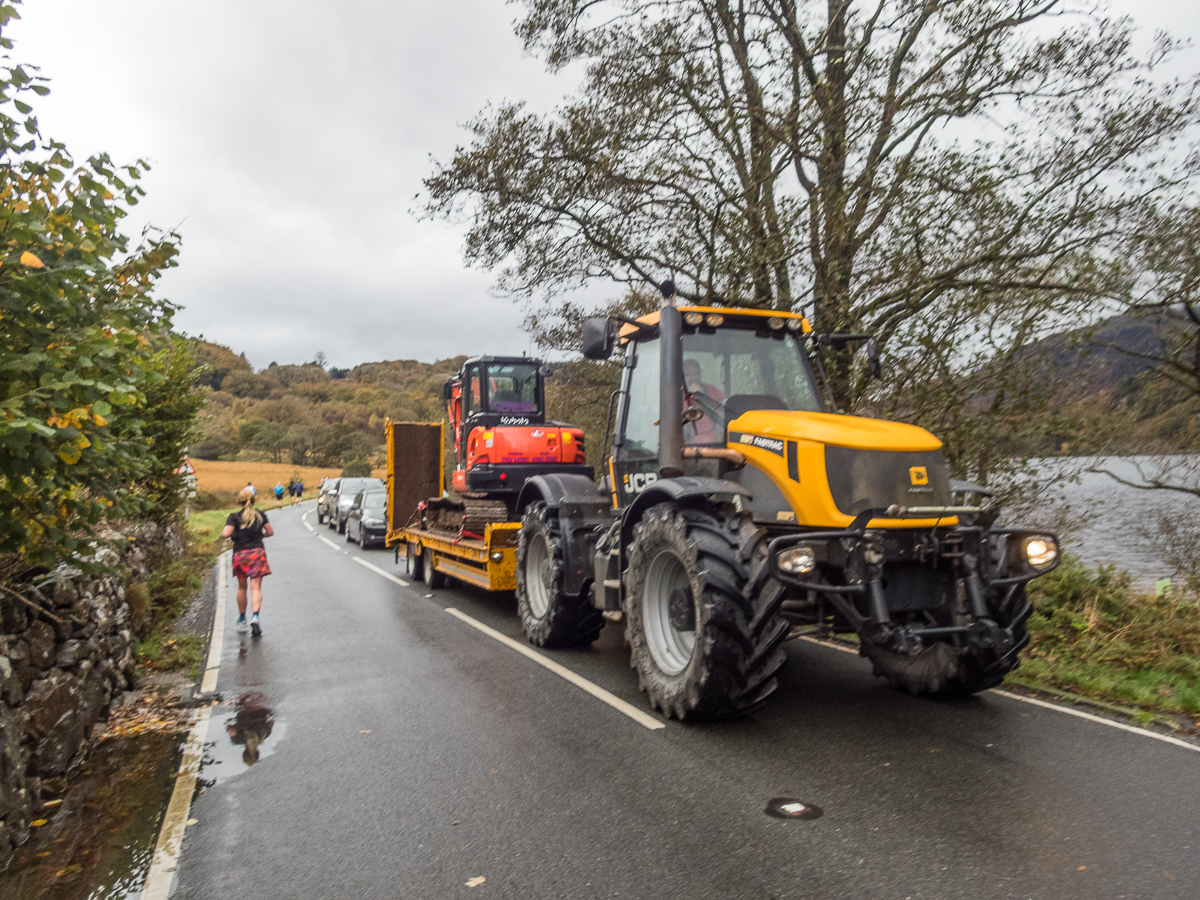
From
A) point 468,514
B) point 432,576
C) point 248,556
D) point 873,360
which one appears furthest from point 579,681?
point 432,576

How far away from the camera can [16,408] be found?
3.87 m

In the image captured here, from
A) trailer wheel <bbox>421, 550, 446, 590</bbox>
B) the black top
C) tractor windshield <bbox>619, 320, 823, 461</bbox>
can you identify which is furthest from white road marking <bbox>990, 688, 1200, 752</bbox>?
trailer wheel <bbox>421, 550, 446, 590</bbox>

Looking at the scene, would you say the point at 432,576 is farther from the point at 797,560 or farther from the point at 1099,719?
the point at 1099,719

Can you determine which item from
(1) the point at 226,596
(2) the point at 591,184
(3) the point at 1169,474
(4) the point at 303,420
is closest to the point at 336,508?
(1) the point at 226,596

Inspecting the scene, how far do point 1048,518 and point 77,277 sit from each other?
391 inches

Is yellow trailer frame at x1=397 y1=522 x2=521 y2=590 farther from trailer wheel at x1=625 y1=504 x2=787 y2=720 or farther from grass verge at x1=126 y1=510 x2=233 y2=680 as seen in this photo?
trailer wheel at x1=625 y1=504 x2=787 y2=720

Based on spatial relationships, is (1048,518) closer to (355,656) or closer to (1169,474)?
(1169,474)

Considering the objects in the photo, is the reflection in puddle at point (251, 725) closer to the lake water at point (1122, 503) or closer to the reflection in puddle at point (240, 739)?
the reflection in puddle at point (240, 739)

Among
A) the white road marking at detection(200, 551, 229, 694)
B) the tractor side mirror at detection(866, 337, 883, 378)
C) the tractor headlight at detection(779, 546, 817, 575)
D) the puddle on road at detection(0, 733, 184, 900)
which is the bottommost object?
the puddle on road at detection(0, 733, 184, 900)

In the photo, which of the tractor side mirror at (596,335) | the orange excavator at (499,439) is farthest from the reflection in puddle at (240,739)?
the orange excavator at (499,439)

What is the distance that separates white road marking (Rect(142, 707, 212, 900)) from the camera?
3870 millimetres

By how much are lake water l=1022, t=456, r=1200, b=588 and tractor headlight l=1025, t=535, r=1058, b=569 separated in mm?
3805

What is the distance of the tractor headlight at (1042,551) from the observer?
5.62 m

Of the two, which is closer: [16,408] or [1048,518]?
[16,408]
